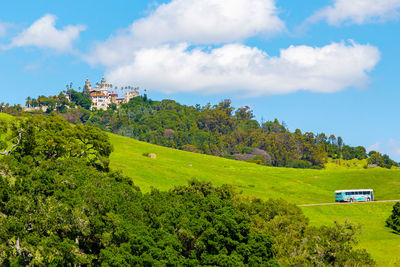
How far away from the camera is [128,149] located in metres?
146

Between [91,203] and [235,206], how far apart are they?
18.3 metres

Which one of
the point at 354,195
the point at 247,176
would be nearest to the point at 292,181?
the point at 247,176

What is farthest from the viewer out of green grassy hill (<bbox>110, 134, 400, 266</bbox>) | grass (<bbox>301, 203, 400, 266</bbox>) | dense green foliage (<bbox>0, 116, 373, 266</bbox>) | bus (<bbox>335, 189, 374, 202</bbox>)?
bus (<bbox>335, 189, 374, 202</bbox>)

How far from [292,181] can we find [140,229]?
89.7 m

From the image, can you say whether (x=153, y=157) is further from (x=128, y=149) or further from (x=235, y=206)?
(x=235, y=206)

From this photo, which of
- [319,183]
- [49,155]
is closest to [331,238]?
[49,155]

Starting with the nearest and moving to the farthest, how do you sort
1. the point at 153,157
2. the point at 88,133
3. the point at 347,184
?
the point at 88,133, the point at 347,184, the point at 153,157

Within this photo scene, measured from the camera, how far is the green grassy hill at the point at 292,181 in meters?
75.9

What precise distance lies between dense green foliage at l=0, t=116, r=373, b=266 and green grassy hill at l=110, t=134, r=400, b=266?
13.9m

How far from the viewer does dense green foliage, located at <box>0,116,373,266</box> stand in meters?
38.2

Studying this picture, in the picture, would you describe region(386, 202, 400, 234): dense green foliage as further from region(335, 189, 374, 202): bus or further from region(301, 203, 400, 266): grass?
region(335, 189, 374, 202): bus

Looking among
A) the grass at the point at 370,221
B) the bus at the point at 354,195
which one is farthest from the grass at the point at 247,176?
the grass at the point at 370,221

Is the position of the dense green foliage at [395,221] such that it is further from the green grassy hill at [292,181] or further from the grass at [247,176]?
the grass at [247,176]

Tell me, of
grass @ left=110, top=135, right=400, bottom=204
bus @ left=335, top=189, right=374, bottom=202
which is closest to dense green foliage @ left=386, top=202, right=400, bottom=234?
bus @ left=335, top=189, right=374, bottom=202
